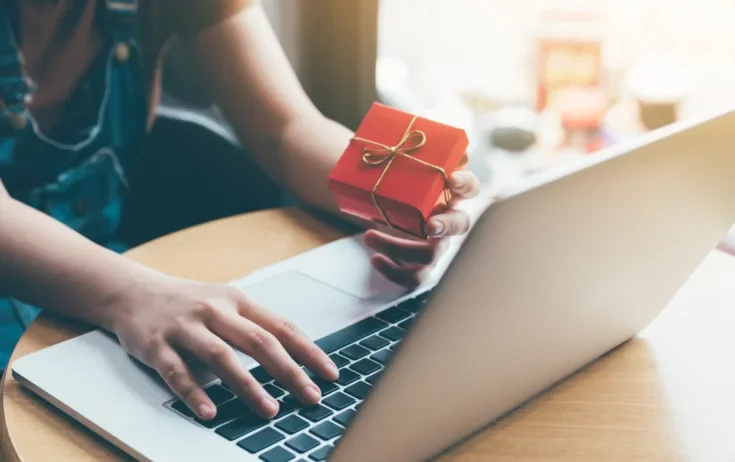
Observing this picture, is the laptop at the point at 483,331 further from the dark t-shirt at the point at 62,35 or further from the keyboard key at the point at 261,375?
the dark t-shirt at the point at 62,35

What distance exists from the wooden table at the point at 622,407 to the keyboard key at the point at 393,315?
0.46 ft

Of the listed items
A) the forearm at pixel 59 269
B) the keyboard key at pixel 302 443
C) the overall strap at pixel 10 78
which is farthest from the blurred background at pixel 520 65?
the keyboard key at pixel 302 443

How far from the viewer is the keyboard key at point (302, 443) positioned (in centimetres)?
53

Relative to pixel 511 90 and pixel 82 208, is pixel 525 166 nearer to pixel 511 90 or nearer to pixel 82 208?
pixel 511 90

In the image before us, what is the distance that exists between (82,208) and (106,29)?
235 mm

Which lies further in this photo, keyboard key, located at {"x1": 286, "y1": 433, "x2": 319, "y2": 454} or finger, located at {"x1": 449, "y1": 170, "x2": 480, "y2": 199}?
finger, located at {"x1": 449, "y1": 170, "x2": 480, "y2": 199}

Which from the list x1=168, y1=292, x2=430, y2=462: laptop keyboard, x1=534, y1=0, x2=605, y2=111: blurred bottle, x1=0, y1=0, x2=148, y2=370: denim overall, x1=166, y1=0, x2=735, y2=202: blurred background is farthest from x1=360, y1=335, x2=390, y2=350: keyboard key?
x1=534, y1=0, x2=605, y2=111: blurred bottle

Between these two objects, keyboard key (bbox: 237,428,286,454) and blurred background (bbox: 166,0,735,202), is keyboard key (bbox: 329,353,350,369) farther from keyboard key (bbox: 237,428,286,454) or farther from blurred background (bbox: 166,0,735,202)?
blurred background (bbox: 166,0,735,202)

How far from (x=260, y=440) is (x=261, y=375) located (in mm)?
86

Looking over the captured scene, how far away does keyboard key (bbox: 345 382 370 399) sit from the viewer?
590mm

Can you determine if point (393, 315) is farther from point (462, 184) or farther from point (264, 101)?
point (264, 101)

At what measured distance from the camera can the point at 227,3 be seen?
106 centimetres

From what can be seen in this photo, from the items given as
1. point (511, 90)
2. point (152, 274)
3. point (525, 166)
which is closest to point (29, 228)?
point (152, 274)

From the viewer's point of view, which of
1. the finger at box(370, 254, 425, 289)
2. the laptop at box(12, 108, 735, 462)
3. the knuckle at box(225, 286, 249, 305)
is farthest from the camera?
the finger at box(370, 254, 425, 289)
